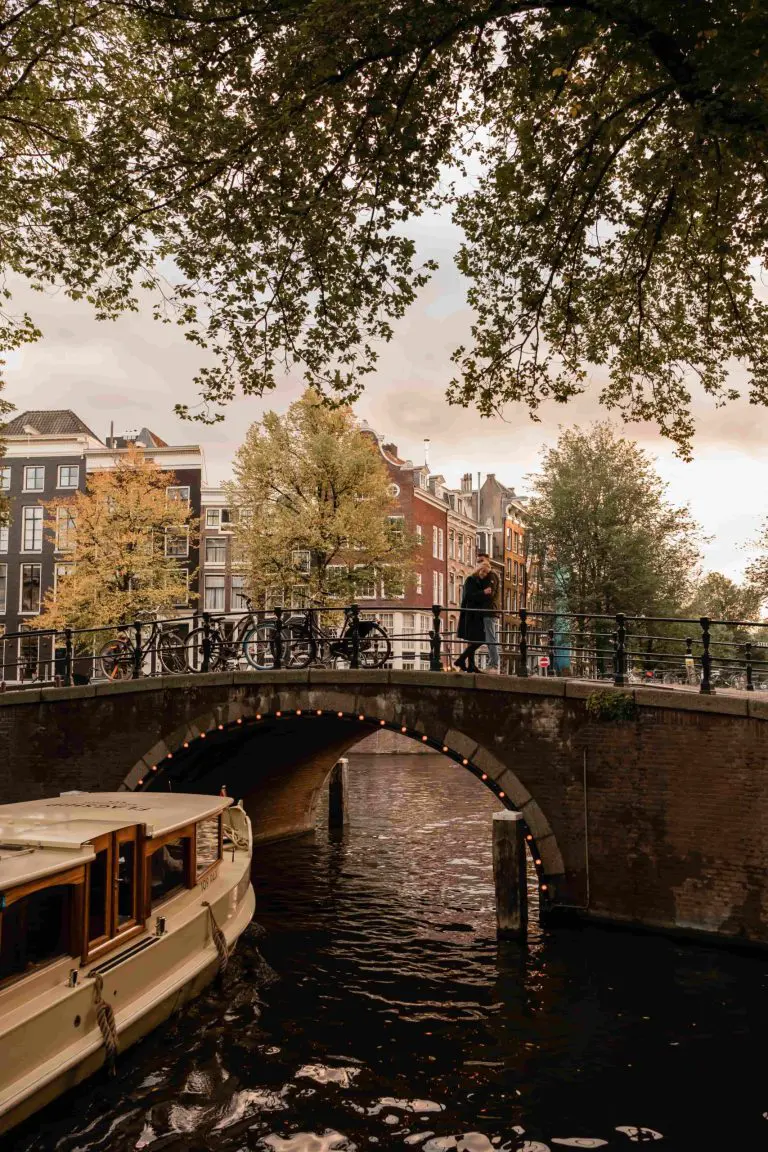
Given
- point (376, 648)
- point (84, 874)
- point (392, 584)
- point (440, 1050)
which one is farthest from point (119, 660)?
point (392, 584)

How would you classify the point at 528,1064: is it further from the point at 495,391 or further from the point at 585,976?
the point at 495,391

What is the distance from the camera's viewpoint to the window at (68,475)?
1437 inches

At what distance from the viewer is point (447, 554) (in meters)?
45.2

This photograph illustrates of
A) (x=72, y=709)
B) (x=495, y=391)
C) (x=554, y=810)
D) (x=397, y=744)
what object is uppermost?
(x=495, y=391)

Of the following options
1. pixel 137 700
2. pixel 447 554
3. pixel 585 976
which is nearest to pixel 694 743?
pixel 585 976

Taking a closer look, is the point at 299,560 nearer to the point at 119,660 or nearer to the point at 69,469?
the point at 119,660

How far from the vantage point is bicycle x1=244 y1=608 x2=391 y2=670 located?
14.5 metres

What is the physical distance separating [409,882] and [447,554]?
31.1 m

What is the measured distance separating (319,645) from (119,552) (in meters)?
14.9

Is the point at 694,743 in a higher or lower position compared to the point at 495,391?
lower

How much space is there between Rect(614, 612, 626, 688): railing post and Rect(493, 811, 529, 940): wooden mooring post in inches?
86.9

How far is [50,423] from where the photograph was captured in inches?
1554

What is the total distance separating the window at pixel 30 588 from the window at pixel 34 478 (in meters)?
3.23

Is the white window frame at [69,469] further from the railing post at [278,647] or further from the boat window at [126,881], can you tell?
the boat window at [126,881]
